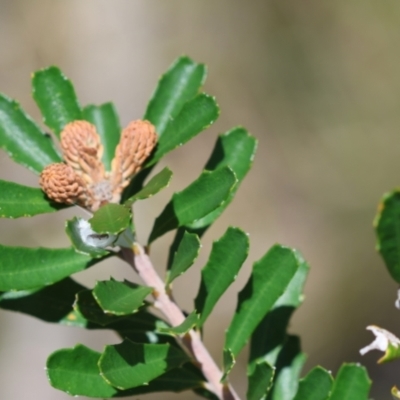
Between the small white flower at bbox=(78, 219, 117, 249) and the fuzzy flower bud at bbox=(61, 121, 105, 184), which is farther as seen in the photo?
the fuzzy flower bud at bbox=(61, 121, 105, 184)

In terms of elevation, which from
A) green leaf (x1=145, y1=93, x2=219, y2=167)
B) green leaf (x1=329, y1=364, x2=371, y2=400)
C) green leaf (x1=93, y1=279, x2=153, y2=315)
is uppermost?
green leaf (x1=145, y1=93, x2=219, y2=167)

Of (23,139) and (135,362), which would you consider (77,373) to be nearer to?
(135,362)

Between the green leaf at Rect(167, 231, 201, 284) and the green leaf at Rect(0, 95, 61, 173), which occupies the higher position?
the green leaf at Rect(0, 95, 61, 173)

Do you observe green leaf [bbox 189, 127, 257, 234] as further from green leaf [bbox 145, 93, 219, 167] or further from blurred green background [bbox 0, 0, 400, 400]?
blurred green background [bbox 0, 0, 400, 400]

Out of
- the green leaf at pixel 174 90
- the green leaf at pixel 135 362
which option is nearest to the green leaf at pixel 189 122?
the green leaf at pixel 174 90

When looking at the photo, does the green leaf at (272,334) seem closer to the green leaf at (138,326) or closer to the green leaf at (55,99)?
the green leaf at (138,326)

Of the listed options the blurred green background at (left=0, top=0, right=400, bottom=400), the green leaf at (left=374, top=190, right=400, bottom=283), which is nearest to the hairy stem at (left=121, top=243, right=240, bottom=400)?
the green leaf at (left=374, top=190, right=400, bottom=283)

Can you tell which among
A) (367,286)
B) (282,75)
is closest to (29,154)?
(367,286)
